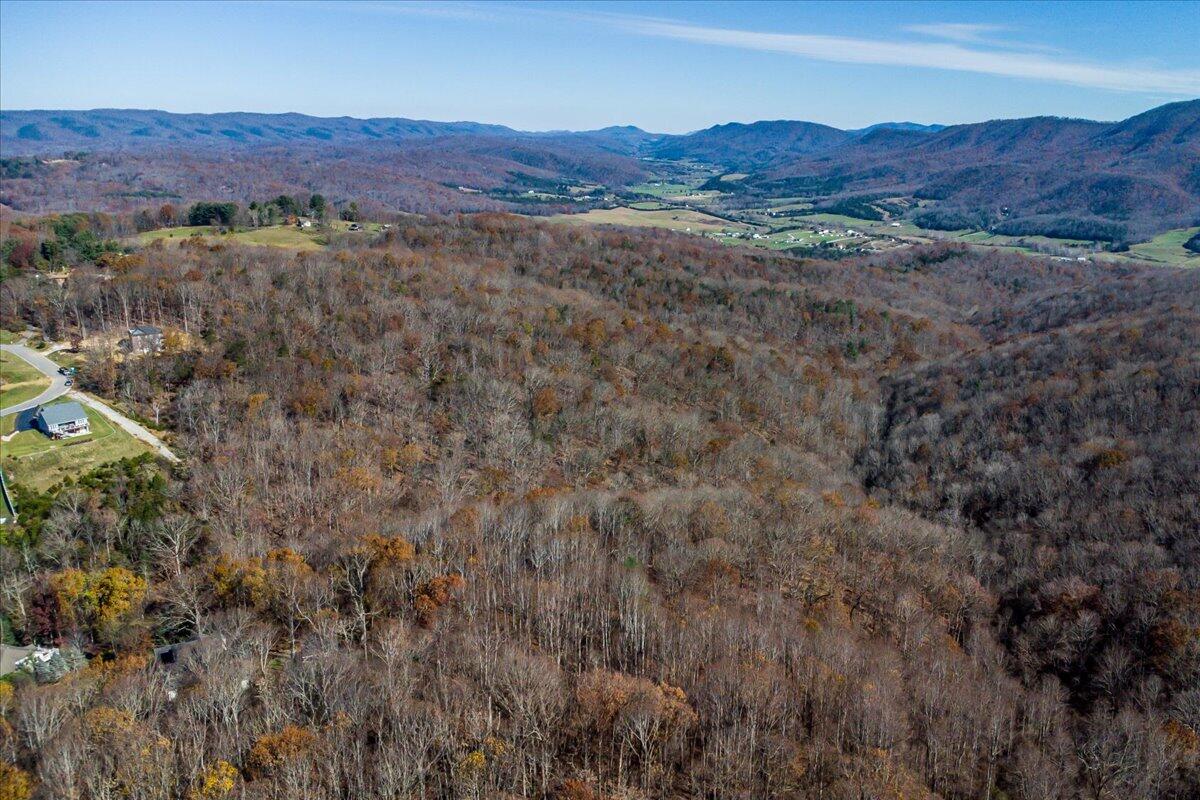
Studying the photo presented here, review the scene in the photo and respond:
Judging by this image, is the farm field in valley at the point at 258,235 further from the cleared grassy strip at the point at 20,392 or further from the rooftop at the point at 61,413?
the rooftop at the point at 61,413

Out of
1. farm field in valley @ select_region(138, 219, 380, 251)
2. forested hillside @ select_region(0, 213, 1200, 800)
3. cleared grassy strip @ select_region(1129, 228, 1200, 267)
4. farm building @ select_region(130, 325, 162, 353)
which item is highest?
cleared grassy strip @ select_region(1129, 228, 1200, 267)

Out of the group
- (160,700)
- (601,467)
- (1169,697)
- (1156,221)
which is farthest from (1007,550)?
(1156,221)

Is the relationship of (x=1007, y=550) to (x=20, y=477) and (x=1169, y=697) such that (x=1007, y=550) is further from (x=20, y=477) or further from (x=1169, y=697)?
(x=20, y=477)

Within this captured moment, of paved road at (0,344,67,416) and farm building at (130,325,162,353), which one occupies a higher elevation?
farm building at (130,325,162,353)

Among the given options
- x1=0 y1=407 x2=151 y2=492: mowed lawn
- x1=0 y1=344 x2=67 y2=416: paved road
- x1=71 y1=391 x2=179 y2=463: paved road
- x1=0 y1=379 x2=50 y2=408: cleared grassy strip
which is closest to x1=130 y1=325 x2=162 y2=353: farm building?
x1=0 y1=344 x2=67 y2=416: paved road

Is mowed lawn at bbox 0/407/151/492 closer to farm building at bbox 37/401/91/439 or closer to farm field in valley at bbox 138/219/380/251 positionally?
farm building at bbox 37/401/91/439

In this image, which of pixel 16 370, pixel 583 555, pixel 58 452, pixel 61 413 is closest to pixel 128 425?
pixel 61 413
